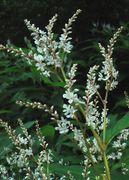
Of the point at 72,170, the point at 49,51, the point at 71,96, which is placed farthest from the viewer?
the point at 72,170

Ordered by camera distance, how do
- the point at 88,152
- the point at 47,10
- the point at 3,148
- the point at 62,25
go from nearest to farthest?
the point at 88,152, the point at 3,148, the point at 62,25, the point at 47,10

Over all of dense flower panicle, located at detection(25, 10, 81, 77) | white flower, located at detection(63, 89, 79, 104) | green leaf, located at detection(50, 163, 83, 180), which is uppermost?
dense flower panicle, located at detection(25, 10, 81, 77)

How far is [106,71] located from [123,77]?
423 cm

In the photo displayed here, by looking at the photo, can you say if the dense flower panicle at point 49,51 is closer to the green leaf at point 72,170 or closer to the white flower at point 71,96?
the white flower at point 71,96

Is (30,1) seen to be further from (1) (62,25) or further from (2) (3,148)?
(2) (3,148)

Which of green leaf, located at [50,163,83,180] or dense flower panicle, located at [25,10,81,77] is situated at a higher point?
dense flower panicle, located at [25,10,81,77]

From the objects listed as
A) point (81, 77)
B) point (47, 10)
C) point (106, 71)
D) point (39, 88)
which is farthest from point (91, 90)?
point (47, 10)

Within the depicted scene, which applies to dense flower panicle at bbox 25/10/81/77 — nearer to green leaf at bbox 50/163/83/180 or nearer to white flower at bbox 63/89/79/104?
white flower at bbox 63/89/79/104

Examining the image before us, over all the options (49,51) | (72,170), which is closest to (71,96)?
(49,51)

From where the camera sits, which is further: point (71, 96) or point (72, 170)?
point (72, 170)

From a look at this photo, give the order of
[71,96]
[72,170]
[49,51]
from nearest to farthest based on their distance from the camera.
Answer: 1. [71,96]
2. [49,51]
3. [72,170]

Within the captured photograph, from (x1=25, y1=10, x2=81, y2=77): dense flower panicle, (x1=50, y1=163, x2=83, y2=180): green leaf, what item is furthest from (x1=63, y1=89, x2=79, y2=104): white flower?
(x1=50, y1=163, x2=83, y2=180): green leaf

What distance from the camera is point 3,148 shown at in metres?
3.41

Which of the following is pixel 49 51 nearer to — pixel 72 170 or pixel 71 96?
pixel 71 96
